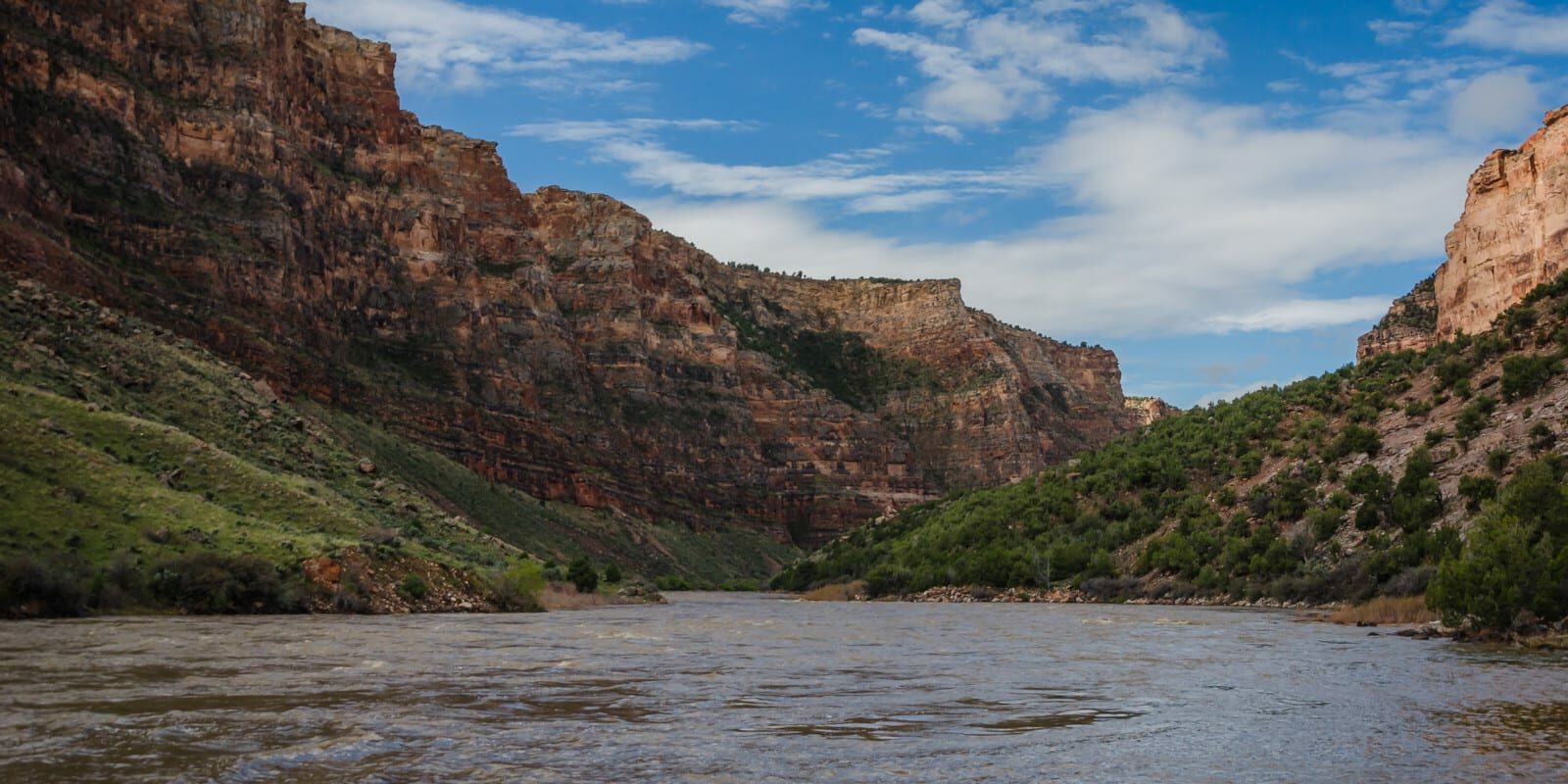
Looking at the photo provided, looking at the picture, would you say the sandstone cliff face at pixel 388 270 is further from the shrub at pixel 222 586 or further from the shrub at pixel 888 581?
the shrub at pixel 888 581

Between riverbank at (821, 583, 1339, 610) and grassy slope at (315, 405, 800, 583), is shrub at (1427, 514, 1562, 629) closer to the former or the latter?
riverbank at (821, 583, 1339, 610)

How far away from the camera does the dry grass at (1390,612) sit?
39.6 meters

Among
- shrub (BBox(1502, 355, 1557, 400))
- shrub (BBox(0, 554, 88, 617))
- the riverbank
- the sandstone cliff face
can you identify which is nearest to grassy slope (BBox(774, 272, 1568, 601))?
shrub (BBox(1502, 355, 1557, 400))

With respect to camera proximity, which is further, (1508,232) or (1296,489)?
(1508,232)

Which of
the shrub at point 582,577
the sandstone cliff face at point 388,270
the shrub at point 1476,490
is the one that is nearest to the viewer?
the shrub at point 1476,490

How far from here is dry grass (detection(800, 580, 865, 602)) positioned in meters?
92.9

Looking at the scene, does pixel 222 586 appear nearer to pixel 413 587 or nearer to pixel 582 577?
pixel 413 587

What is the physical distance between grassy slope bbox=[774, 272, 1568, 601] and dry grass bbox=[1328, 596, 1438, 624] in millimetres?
2101

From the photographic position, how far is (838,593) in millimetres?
96875

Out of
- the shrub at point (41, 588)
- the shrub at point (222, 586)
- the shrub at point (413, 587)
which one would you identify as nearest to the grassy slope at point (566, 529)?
the shrub at point (413, 587)

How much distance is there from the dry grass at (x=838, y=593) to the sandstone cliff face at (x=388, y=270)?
4530 cm

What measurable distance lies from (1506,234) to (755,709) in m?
70.7

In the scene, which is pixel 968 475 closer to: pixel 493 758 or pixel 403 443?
pixel 403 443

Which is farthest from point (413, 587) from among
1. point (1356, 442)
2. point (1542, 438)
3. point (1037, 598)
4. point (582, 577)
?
point (1356, 442)
